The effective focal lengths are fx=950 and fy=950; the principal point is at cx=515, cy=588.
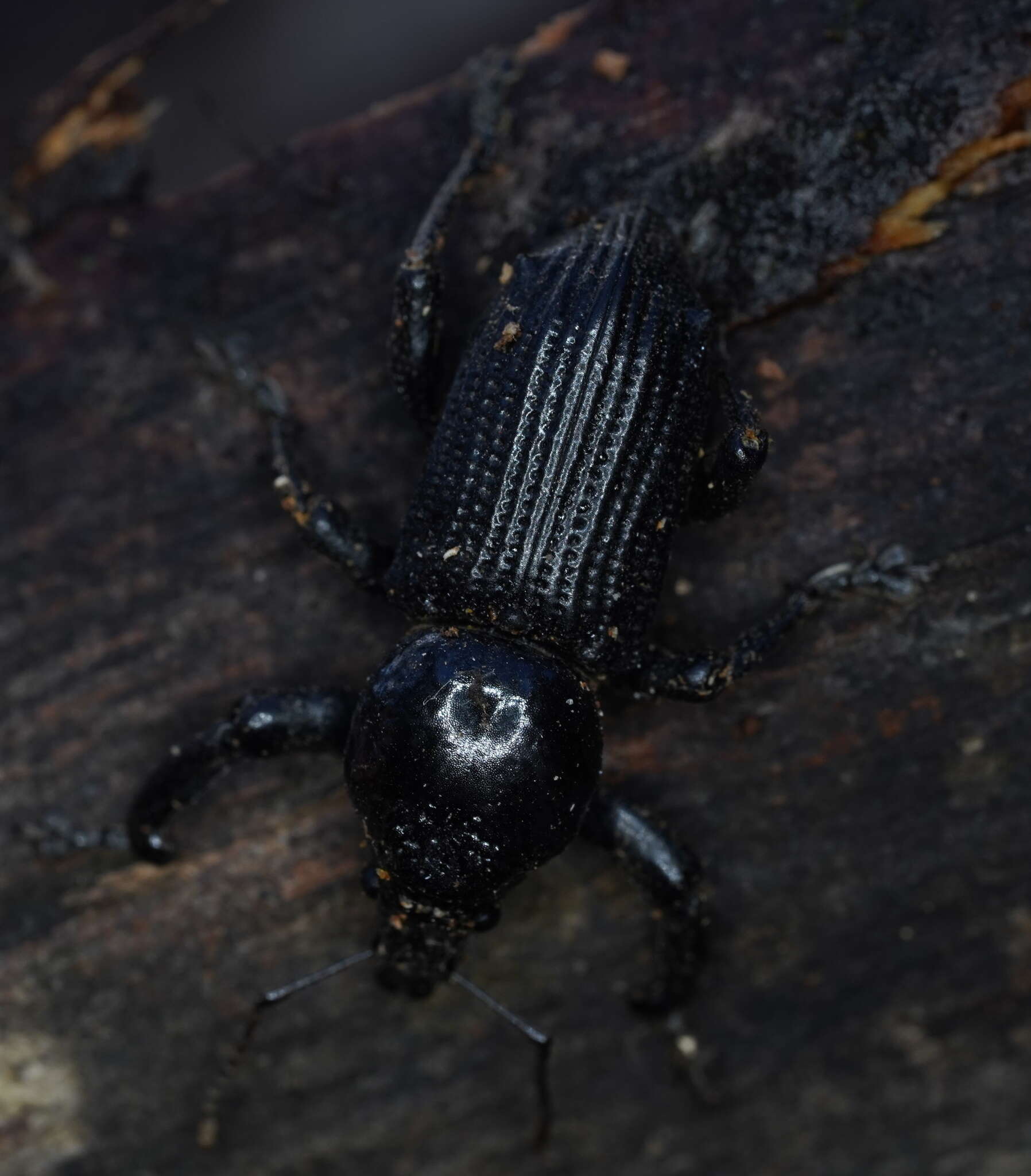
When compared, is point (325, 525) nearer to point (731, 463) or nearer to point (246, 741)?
point (246, 741)

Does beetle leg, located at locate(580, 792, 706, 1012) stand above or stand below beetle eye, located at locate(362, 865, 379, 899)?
below

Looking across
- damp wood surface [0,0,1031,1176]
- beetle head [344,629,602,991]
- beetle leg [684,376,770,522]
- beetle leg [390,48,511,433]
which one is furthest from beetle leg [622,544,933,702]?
beetle leg [390,48,511,433]

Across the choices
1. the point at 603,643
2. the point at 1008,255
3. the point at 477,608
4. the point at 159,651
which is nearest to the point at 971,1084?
the point at 603,643

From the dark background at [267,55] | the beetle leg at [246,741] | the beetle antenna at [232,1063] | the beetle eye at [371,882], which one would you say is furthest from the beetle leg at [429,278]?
the dark background at [267,55]

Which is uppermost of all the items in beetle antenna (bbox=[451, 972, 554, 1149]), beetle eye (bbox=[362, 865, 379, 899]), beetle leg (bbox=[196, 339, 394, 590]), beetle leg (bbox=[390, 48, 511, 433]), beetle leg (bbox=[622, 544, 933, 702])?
beetle leg (bbox=[390, 48, 511, 433])

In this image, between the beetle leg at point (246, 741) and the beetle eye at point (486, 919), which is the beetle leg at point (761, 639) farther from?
the beetle leg at point (246, 741)

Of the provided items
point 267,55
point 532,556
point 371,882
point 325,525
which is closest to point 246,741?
point 371,882

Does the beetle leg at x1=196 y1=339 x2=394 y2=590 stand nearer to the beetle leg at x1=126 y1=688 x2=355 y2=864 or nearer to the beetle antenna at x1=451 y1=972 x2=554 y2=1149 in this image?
the beetle leg at x1=126 y1=688 x2=355 y2=864

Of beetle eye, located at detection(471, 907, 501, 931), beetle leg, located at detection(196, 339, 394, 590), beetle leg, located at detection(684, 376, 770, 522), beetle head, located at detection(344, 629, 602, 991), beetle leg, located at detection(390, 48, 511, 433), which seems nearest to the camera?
→ beetle head, located at detection(344, 629, 602, 991)
